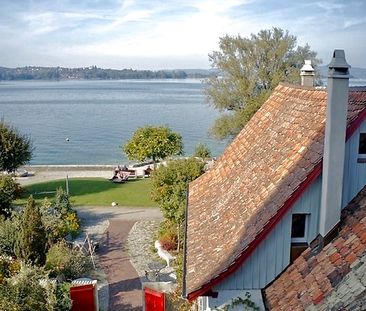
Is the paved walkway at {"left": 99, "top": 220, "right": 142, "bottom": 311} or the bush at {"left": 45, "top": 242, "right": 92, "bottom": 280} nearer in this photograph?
the paved walkway at {"left": 99, "top": 220, "right": 142, "bottom": 311}

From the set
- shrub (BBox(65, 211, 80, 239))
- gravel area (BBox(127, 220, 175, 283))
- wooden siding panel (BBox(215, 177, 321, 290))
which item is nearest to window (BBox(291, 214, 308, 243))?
wooden siding panel (BBox(215, 177, 321, 290))

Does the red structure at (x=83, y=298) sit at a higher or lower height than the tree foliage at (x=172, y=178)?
lower

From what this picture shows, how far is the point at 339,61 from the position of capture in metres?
7.22

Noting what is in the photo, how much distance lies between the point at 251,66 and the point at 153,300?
34.3 metres

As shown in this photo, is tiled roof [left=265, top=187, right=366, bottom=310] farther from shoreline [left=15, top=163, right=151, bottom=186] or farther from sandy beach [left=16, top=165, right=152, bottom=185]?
sandy beach [left=16, top=165, right=152, bottom=185]

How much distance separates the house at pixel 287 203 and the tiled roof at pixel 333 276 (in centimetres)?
18

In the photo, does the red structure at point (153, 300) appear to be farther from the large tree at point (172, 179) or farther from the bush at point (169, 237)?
the large tree at point (172, 179)

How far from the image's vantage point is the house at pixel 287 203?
7.27m

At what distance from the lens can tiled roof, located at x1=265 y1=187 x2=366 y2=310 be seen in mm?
5941

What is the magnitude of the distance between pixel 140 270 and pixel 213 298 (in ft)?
30.2

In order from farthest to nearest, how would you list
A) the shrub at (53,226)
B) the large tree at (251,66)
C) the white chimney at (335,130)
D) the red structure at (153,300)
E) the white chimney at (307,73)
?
the large tree at (251,66), the shrub at (53,226), the white chimney at (307,73), the red structure at (153,300), the white chimney at (335,130)

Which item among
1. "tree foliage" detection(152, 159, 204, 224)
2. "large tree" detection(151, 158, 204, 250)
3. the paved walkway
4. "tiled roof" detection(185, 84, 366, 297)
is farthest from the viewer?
"tree foliage" detection(152, 159, 204, 224)

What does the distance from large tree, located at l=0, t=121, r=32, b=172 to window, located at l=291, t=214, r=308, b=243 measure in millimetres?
23828

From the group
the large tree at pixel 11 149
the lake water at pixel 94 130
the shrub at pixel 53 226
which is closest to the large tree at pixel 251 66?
the lake water at pixel 94 130
